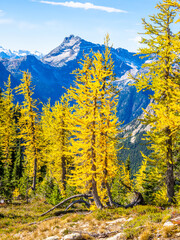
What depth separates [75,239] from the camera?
7.59 meters

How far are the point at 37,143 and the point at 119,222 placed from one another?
1865 cm

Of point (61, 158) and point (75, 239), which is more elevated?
point (61, 158)

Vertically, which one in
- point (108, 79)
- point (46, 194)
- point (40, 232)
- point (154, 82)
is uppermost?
point (108, 79)

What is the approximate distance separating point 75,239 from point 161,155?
311 inches

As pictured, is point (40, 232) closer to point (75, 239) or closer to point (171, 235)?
point (75, 239)

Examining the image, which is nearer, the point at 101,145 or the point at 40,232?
the point at 40,232

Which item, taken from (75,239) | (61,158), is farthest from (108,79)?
(61,158)

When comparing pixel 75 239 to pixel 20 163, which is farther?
pixel 20 163

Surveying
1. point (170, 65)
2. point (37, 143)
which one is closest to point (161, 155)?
point (170, 65)

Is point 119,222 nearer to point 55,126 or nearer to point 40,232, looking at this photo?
point 40,232

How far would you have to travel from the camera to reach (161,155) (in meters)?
12.9

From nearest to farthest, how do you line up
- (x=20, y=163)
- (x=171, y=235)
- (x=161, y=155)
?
1. (x=171, y=235)
2. (x=161, y=155)
3. (x=20, y=163)

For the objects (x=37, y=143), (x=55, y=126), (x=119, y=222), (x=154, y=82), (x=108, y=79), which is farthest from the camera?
(x=37, y=143)

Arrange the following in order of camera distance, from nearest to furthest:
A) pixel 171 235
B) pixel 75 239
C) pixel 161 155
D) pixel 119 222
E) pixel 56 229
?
pixel 171 235, pixel 75 239, pixel 119 222, pixel 56 229, pixel 161 155
